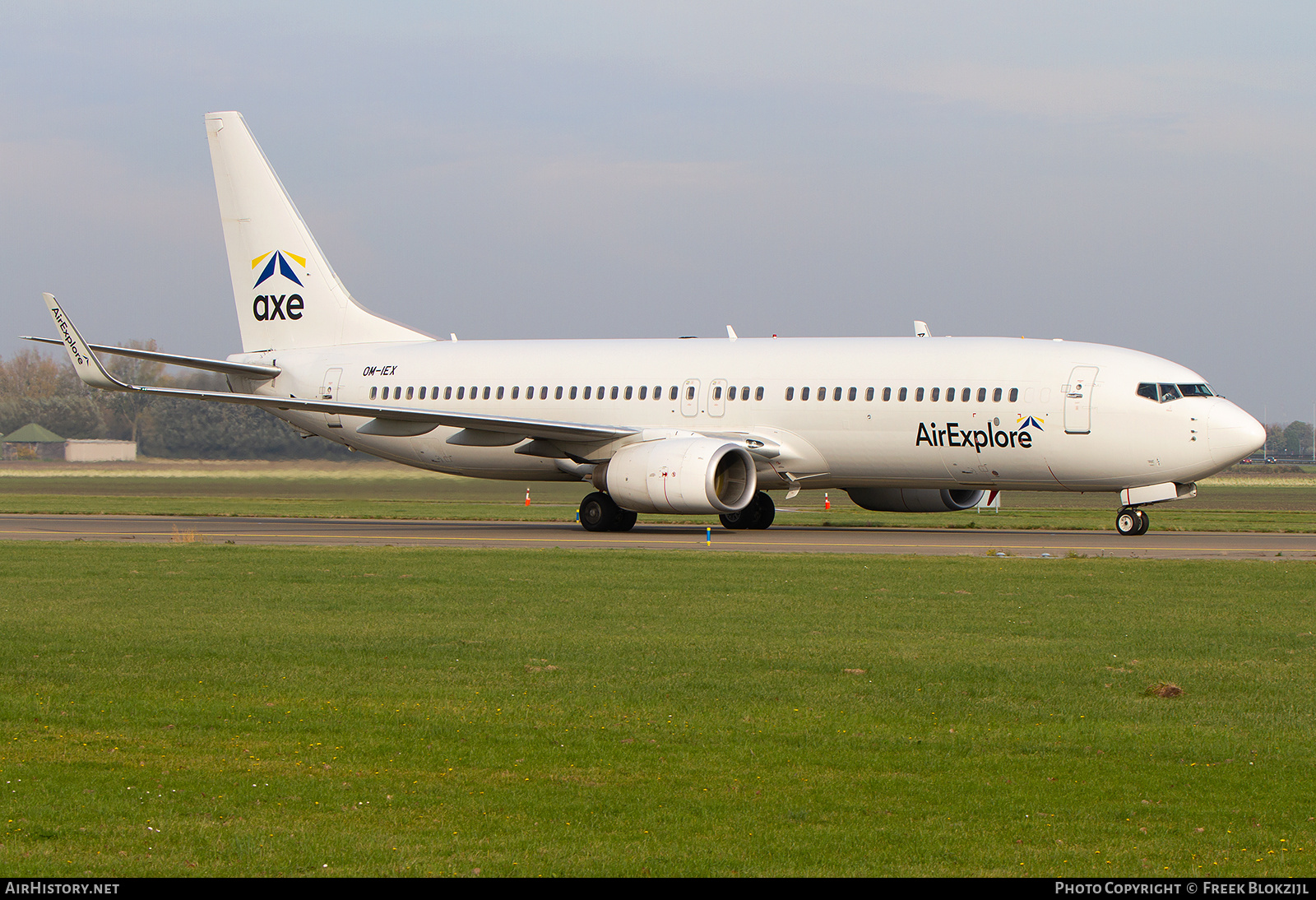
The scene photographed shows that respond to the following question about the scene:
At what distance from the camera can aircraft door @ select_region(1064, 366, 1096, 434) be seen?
2708 cm

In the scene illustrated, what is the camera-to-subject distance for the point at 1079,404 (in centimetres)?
2716

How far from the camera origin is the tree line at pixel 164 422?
199ft

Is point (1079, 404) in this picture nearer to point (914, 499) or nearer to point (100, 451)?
point (914, 499)

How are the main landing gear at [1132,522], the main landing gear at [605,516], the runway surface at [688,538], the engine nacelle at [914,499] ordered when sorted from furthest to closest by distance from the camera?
the engine nacelle at [914,499]
the main landing gear at [605,516]
the main landing gear at [1132,522]
the runway surface at [688,538]

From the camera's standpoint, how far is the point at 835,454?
29.4 metres

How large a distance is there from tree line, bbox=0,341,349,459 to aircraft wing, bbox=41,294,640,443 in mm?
19664

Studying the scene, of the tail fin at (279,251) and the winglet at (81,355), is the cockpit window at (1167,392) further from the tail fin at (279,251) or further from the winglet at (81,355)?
the winglet at (81,355)

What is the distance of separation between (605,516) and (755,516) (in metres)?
3.57

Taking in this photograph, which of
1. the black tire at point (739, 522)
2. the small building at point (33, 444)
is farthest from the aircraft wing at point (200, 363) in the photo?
the small building at point (33, 444)

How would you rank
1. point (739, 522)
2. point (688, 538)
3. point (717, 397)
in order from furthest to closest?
point (739, 522)
point (717, 397)
point (688, 538)

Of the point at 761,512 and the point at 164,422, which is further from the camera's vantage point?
the point at 164,422

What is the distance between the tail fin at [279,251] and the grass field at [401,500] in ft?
16.1

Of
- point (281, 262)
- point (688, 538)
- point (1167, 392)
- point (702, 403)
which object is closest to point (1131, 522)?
point (1167, 392)

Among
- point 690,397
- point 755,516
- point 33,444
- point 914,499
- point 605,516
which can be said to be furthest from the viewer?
point 33,444
